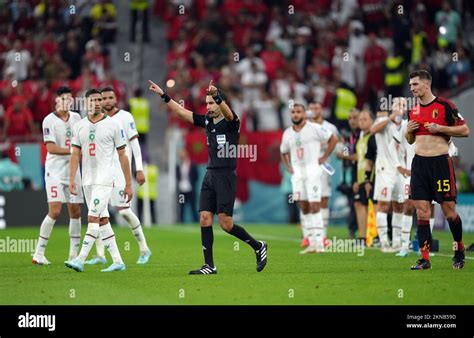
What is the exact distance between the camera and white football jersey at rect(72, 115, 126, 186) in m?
15.6

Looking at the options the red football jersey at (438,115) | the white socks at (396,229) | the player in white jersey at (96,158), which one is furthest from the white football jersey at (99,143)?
the white socks at (396,229)

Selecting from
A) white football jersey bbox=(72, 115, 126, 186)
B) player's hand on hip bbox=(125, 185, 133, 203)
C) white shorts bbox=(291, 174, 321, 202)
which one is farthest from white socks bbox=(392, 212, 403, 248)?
white football jersey bbox=(72, 115, 126, 186)

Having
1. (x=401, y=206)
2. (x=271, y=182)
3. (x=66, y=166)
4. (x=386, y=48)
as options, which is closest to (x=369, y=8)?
(x=386, y=48)

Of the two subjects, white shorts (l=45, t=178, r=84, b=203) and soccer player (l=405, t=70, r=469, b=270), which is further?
white shorts (l=45, t=178, r=84, b=203)

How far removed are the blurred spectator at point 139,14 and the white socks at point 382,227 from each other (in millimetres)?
15902

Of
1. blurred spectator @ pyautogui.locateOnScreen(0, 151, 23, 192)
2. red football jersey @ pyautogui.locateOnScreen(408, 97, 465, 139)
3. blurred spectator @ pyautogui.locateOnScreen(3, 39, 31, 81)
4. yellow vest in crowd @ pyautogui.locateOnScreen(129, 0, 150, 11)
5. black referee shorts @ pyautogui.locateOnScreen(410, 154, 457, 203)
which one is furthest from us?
yellow vest in crowd @ pyautogui.locateOnScreen(129, 0, 150, 11)

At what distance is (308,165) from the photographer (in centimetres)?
1950

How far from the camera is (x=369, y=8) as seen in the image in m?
32.0

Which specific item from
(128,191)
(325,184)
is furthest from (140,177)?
(325,184)

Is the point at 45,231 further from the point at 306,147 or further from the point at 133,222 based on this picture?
the point at 306,147

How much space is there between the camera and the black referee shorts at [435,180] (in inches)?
604

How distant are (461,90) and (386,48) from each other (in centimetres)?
481

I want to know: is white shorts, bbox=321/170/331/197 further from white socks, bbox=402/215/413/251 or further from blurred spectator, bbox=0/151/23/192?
blurred spectator, bbox=0/151/23/192

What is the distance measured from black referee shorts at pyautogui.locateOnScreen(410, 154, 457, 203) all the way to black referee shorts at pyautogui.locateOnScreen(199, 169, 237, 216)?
243 cm
